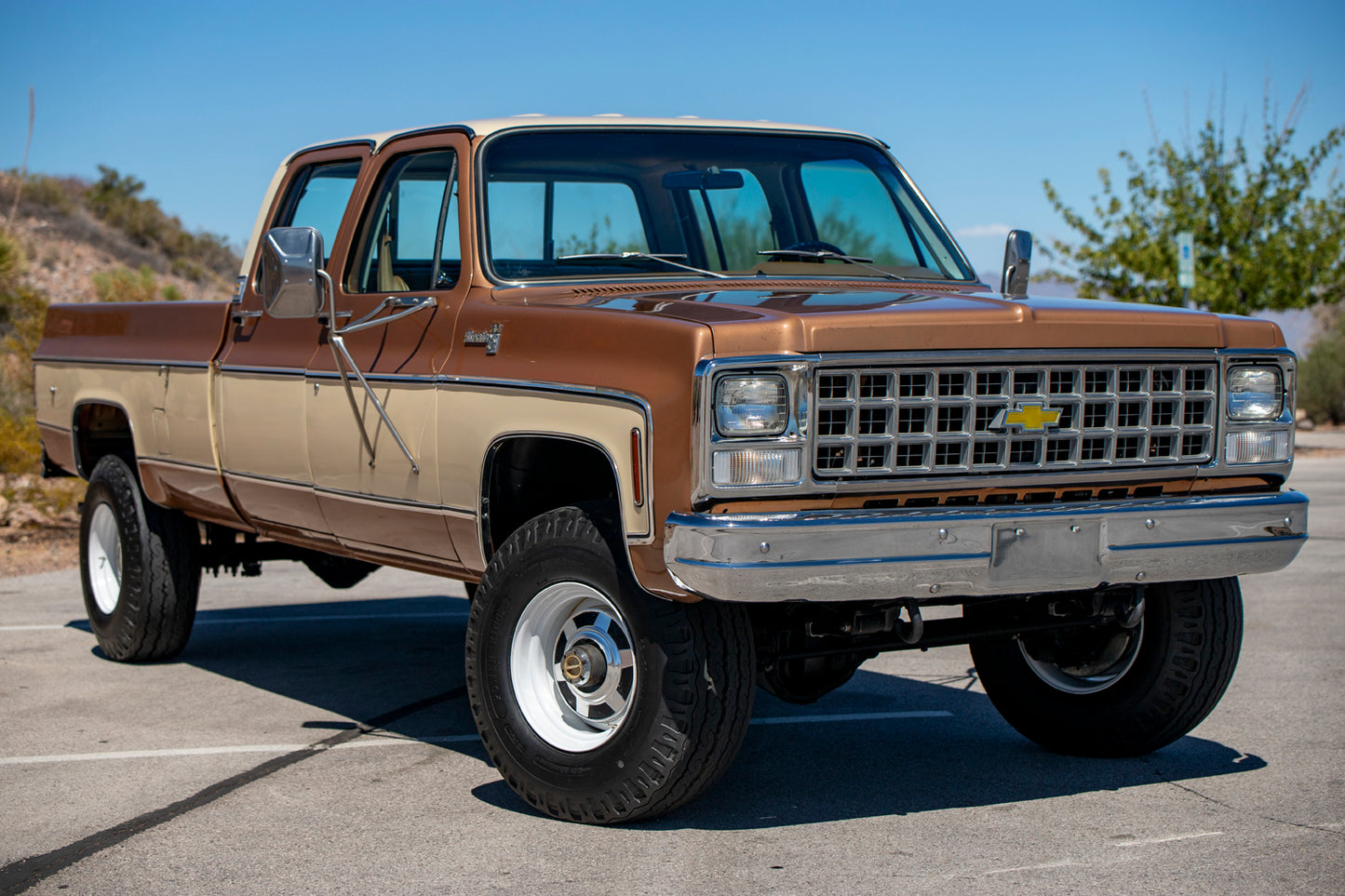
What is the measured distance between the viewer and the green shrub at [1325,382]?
2848 cm

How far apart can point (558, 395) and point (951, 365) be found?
114cm

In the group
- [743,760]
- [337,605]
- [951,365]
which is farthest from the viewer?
[337,605]

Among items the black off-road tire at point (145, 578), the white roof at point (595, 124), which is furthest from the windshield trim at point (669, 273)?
the black off-road tire at point (145, 578)

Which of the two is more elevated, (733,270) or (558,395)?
(733,270)

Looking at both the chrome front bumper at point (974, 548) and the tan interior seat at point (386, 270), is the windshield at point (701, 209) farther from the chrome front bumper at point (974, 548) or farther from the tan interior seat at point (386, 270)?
the chrome front bumper at point (974, 548)

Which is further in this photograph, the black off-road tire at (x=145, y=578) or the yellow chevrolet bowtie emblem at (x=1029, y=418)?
the black off-road tire at (x=145, y=578)

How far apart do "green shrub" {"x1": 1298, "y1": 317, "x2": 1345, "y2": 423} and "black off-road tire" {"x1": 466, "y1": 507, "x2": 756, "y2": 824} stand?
26.5 meters

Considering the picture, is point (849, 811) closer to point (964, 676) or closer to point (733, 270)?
point (733, 270)

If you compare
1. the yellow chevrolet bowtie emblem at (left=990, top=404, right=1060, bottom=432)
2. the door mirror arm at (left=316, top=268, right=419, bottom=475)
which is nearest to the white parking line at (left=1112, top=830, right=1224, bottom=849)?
the yellow chevrolet bowtie emblem at (left=990, top=404, right=1060, bottom=432)

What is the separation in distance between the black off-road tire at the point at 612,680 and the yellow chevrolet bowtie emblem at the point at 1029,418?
0.92 m

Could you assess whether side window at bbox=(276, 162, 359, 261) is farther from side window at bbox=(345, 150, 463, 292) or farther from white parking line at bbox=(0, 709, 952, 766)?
white parking line at bbox=(0, 709, 952, 766)

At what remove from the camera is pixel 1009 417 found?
422 cm

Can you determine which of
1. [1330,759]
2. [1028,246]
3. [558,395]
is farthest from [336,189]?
[1330,759]

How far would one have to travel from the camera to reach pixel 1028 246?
5.83 metres
